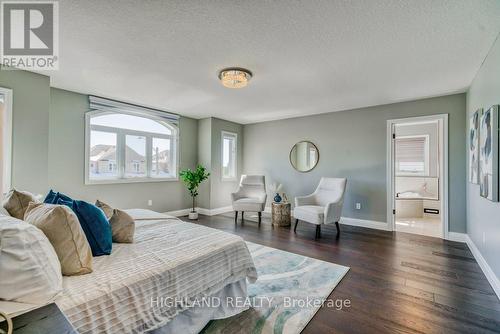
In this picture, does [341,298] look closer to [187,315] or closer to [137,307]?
[187,315]

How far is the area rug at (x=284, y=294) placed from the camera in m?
1.70

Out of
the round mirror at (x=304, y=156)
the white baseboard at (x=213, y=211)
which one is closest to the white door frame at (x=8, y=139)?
the white baseboard at (x=213, y=211)

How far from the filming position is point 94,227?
5.10 ft

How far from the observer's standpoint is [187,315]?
5.12ft

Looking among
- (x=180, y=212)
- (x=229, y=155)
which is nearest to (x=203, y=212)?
(x=180, y=212)

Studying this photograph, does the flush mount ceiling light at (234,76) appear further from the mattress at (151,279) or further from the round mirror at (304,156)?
the round mirror at (304,156)

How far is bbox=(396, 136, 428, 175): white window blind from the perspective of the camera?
240 inches

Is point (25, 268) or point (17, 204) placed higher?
point (17, 204)

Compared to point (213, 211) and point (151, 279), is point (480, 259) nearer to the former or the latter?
point (151, 279)

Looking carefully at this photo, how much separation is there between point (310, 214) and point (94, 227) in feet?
10.3

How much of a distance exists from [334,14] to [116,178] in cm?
433

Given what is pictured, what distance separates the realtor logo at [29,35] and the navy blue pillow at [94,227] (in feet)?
5.24

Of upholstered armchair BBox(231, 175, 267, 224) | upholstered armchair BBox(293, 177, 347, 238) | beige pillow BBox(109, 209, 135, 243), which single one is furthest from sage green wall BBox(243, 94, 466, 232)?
beige pillow BBox(109, 209, 135, 243)

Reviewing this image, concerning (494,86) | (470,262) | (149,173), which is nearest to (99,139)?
(149,173)
